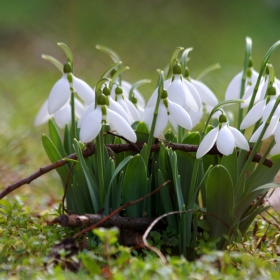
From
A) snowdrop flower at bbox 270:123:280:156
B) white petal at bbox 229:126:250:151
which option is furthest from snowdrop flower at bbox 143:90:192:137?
snowdrop flower at bbox 270:123:280:156

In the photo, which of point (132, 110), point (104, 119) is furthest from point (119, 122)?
point (132, 110)

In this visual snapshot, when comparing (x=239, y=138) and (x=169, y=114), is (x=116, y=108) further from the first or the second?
(x=239, y=138)

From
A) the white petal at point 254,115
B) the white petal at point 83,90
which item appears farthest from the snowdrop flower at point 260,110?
the white petal at point 83,90

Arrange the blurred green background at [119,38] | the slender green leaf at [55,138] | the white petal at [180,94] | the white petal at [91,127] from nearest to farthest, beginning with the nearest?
the white petal at [91,127], the white petal at [180,94], the slender green leaf at [55,138], the blurred green background at [119,38]

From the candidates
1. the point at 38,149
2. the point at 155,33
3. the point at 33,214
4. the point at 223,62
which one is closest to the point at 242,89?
the point at 33,214

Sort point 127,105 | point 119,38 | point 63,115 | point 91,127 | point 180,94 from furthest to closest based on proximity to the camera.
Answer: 1. point 119,38
2. point 63,115
3. point 127,105
4. point 180,94
5. point 91,127

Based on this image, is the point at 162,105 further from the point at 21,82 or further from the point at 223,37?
the point at 223,37

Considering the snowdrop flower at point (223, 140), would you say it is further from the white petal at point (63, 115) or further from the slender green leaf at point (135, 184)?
the white petal at point (63, 115)
